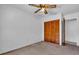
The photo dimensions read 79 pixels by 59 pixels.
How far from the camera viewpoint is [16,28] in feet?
13.5

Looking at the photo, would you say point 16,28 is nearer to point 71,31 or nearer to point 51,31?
point 51,31

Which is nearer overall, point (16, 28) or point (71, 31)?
point (16, 28)

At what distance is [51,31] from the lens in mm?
6055

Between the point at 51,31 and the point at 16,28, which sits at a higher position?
the point at 16,28

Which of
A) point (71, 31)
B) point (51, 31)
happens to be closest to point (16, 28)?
point (51, 31)

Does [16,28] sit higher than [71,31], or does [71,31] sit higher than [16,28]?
[16,28]

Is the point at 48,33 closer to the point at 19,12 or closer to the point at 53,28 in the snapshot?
the point at 53,28

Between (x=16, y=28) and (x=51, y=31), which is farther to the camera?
(x=51, y=31)

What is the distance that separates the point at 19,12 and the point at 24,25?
0.78 metres

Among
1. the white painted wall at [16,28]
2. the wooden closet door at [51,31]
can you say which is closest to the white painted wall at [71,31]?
the wooden closet door at [51,31]

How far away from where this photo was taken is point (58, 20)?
5.37 meters

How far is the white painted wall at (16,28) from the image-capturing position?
11.2 ft

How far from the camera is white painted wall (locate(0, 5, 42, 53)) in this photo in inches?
135

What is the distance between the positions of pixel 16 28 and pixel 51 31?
2.78m
